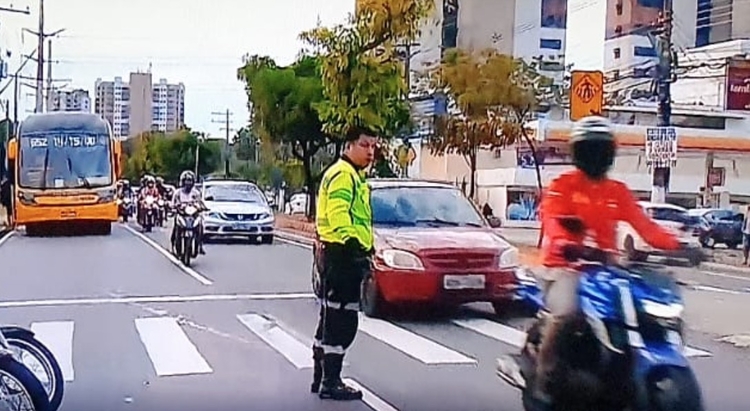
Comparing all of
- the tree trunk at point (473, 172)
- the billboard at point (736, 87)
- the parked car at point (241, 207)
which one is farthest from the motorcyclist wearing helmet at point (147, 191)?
the billboard at point (736, 87)

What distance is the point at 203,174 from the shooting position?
4.68 metres

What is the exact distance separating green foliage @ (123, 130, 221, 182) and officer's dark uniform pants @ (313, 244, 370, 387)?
743 mm

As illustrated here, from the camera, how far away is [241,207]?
17.8 ft

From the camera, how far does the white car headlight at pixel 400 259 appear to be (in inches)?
193

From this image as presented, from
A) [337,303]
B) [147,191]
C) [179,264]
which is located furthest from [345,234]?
[179,264]

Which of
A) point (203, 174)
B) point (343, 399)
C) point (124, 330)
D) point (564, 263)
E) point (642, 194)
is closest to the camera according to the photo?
point (564, 263)

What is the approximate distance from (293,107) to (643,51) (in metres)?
1.35

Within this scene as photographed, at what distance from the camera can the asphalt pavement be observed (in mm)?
4125

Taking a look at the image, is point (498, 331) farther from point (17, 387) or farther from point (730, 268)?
point (17, 387)

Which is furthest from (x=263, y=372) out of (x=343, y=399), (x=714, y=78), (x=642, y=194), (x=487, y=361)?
(x=714, y=78)

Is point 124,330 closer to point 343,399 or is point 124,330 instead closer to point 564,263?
point 343,399

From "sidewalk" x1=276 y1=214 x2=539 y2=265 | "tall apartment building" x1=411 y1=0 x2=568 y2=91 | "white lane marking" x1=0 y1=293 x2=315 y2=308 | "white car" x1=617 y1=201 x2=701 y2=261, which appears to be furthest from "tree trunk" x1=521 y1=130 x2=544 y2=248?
"white lane marking" x1=0 y1=293 x2=315 y2=308

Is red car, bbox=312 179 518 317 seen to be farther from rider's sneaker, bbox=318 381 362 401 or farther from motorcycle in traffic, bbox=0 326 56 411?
motorcycle in traffic, bbox=0 326 56 411

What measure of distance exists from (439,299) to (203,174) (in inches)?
44.2
